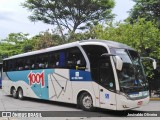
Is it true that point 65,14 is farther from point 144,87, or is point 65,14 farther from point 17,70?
point 144,87

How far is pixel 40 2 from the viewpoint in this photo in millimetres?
34969

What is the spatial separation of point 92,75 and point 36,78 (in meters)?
5.32

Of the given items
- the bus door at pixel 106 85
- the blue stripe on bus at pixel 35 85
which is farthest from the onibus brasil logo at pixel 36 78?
the bus door at pixel 106 85

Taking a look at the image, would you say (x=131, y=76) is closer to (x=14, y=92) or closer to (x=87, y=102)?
(x=87, y=102)

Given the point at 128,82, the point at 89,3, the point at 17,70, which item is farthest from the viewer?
the point at 89,3

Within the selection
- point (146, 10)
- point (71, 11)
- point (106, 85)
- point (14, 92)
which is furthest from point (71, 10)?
point (106, 85)

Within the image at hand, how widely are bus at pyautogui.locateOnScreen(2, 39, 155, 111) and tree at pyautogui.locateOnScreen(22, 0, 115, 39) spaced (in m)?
16.7

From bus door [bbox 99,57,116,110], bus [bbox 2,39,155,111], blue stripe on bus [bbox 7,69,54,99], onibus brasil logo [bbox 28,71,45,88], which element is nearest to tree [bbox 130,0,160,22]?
blue stripe on bus [bbox 7,69,54,99]

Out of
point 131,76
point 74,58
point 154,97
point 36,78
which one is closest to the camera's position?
point 131,76

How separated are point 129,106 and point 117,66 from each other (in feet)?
5.96

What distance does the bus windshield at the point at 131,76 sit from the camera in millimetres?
12727

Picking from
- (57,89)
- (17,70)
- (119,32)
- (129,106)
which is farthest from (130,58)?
(119,32)

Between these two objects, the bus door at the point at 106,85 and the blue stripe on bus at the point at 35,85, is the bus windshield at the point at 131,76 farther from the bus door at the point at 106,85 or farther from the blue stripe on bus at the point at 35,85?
the blue stripe on bus at the point at 35,85

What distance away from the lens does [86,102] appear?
1438 centimetres
